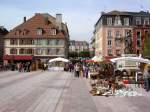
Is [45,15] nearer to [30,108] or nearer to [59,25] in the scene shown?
[59,25]

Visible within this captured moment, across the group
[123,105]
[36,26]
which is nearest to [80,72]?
[123,105]

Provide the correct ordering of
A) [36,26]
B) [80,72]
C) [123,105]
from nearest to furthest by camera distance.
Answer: [123,105], [80,72], [36,26]

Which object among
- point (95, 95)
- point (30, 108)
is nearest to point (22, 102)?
point (30, 108)

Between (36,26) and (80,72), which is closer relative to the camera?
(80,72)

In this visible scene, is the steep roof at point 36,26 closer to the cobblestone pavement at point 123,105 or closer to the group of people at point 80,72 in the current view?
the group of people at point 80,72

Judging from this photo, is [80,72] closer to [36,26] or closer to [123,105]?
[123,105]

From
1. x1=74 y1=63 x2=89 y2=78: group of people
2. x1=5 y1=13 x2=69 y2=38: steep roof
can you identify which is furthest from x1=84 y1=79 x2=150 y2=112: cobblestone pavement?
x1=5 y1=13 x2=69 y2=38: steep roof

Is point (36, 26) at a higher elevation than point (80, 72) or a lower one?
higher

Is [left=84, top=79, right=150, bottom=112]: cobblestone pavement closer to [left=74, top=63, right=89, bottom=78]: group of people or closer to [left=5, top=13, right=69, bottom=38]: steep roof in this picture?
[left=74, top=63, right=89, bottom=78]: group of people

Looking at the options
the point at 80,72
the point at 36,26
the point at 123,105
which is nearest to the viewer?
the point at 123,105

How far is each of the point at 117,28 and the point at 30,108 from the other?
318 feet

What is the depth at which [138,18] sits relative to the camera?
112 metres

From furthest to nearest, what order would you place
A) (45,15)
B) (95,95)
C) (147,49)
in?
1. (45,15)
2. (147,49)
3. (95,95)

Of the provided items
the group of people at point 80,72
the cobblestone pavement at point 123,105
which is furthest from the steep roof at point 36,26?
the cobblestone pavement at point 123,105
